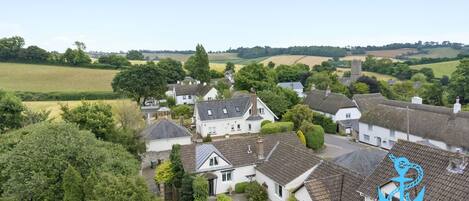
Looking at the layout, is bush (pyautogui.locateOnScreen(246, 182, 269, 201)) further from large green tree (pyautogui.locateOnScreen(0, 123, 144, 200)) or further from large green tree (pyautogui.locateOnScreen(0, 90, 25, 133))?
large green tree (pyautogui.locateOnScreen(0, 90, 25, 133))

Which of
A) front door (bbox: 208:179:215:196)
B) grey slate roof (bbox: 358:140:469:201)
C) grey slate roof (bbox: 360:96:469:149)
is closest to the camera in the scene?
grey slate roof (bbox: 358:140:469:201)

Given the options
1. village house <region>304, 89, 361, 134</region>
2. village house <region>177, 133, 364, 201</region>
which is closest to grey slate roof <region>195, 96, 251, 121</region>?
village house <region>304, 89, 361, 134</region>

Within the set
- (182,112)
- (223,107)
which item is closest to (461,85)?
(223,107)

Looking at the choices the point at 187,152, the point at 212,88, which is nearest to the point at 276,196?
the point at 187,152

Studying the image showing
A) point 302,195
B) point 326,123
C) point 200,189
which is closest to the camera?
point 302,195

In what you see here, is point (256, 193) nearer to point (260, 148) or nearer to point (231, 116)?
point (260, 148)

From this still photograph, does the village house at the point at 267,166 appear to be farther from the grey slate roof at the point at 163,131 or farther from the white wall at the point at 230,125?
the white wall at the point at 230,125
